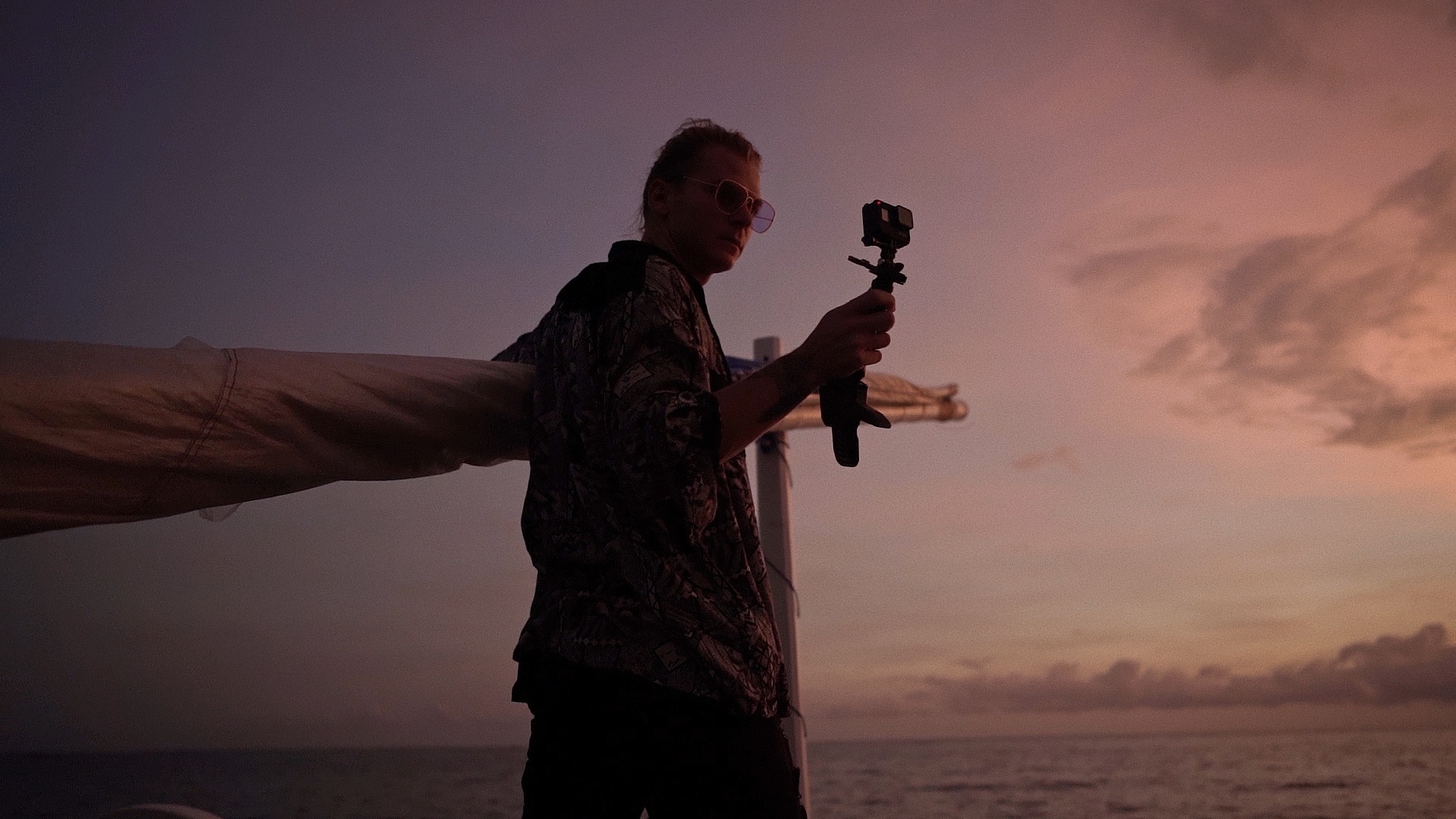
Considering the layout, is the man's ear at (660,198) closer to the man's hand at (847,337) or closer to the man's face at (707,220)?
the man's face at (707,220)

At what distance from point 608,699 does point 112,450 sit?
1.02m

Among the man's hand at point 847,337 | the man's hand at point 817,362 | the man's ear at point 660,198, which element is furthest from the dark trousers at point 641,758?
the man's ear at point 660,198

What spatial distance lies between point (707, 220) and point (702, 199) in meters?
0.06

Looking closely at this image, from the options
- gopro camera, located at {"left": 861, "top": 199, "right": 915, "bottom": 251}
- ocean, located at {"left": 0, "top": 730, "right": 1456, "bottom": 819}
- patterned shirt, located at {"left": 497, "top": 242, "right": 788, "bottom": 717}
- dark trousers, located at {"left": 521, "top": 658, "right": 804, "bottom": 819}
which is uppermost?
gopro camera, located at {"left": 861, "top": 199, "right": 915, "bottom": 251}

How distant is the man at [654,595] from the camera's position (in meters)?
1.81

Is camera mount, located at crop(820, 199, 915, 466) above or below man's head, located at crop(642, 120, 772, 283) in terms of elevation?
below

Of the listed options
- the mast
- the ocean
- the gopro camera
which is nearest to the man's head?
the gopro camera

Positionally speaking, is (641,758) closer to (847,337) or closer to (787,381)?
(787,381)

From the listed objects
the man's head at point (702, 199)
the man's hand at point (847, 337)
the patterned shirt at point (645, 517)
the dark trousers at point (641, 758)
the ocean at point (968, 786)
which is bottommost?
the ocean at point (968, 786)

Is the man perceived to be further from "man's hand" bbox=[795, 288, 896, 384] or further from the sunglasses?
the sunglasses

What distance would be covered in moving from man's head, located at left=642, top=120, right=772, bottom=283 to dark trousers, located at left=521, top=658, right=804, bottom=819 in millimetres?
1016

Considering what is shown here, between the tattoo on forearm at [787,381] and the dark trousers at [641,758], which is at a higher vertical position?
the tattoo on forearm at [787,381]

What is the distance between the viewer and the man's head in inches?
91.1

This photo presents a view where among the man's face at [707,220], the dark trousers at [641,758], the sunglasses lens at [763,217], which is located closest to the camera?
the dark trousers at [641,758]
